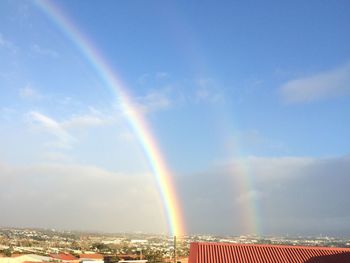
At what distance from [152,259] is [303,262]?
34.3 m

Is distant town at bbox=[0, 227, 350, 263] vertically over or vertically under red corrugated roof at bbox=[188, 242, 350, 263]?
over

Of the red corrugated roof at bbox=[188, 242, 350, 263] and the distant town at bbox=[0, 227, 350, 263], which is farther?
the distant town at bbox=[0, 227, 350, 263]

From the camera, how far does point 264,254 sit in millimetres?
27469

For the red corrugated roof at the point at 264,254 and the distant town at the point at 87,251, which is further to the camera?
the distant town at the point at 87,251

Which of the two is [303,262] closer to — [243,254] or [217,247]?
[243,254]

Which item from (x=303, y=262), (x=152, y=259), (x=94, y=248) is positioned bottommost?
(x=303, y=262)

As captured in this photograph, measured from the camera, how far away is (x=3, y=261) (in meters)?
45.3

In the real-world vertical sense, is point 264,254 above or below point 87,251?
below

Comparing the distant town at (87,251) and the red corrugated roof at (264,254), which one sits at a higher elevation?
the distant town at (87,251)

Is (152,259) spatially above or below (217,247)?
above

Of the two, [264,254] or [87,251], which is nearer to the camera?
[264,254]

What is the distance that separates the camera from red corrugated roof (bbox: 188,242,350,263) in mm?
26609

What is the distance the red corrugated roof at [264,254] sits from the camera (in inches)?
1048

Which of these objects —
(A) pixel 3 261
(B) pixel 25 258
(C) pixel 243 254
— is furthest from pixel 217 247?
(B) pixel 25 258
